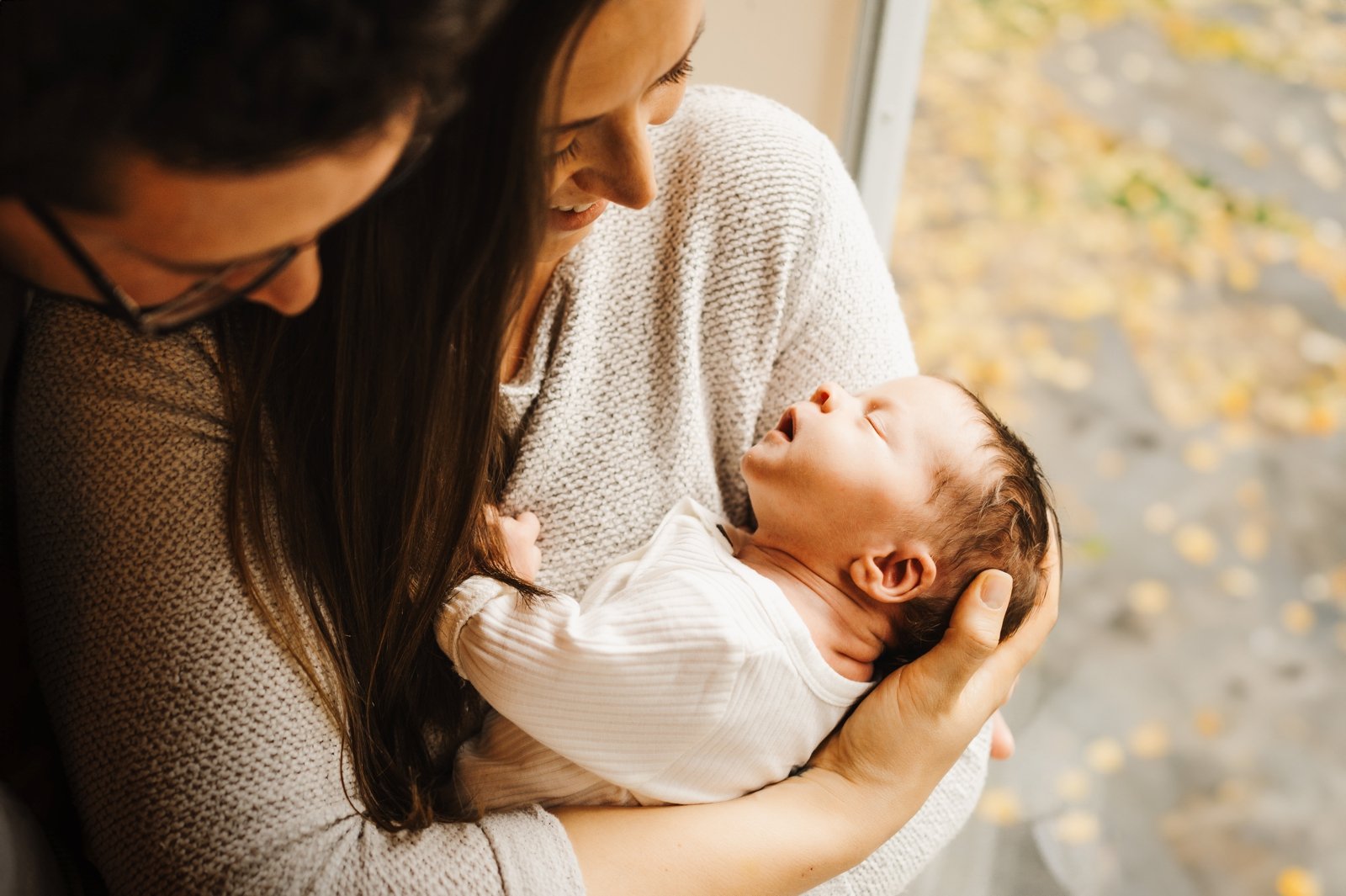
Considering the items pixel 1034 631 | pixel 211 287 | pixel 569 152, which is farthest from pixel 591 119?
pixel 1034 631

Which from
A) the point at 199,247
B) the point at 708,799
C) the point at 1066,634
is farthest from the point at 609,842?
the point at 1066,634

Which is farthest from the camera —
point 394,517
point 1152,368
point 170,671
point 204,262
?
point 1152,368

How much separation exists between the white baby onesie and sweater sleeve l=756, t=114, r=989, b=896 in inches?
9.3

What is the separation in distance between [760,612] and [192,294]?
664mm

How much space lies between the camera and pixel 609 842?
3.33 feet

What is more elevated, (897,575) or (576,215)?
(576,215)

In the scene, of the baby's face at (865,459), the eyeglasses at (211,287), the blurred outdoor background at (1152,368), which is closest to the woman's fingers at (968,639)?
the baby's face at (865,459)

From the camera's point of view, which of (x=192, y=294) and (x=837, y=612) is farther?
(x=837, y=612)

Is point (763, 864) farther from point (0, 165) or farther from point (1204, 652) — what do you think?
point (1204, 652)

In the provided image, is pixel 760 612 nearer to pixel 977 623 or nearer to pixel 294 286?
pixel 977 623

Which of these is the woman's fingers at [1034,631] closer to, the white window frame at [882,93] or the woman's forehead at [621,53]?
the woman's forehead at [621,53]

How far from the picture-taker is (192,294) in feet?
2.27

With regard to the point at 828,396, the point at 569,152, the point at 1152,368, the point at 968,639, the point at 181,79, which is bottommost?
the point at 1152,368

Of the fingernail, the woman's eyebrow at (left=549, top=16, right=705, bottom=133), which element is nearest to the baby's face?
the fingernail
